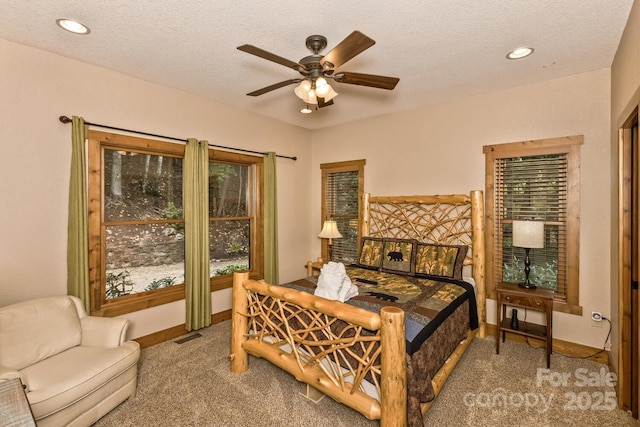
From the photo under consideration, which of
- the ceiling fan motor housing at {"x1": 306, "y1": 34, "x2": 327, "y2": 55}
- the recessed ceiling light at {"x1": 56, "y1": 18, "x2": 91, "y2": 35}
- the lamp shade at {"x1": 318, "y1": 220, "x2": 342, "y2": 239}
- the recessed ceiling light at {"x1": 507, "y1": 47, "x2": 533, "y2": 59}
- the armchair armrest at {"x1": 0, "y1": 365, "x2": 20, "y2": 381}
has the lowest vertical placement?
the armchair armrest at {"x1": 0, "y1": 365, "x2": 20, "y2": 381}

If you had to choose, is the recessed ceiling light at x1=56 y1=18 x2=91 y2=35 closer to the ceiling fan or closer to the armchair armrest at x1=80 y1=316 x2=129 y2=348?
the ceiling fan

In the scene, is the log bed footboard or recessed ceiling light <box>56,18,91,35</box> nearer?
the log bed footboard

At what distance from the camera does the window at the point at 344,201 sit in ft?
15.4

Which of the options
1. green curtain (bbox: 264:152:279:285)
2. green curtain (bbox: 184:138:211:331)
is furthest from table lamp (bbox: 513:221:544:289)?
green curtain (bbox: 184:138:211:331)

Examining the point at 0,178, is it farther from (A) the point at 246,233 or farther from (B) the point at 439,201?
(B) the point at 439,201

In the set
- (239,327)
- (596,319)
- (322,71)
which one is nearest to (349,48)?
(322,71)

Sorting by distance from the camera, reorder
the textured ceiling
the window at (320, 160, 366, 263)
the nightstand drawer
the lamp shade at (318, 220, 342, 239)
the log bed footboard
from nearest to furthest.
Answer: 1. the log bed footboard
2. the textured ceiling
3. the nightstand drawer
4. the lamp shade at (318, 220, 342, 239)
5. the window at (320, 160, 366, 263)

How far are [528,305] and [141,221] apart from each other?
4027mm

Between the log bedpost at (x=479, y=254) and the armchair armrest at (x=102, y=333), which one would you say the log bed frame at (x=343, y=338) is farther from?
the armchair armrest at (x=102, y=333)

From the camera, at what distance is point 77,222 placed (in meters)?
2.69

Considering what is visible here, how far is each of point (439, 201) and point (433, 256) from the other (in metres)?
0.73

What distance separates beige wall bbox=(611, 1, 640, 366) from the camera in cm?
189

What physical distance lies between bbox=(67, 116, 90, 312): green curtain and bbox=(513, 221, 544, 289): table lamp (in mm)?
4097

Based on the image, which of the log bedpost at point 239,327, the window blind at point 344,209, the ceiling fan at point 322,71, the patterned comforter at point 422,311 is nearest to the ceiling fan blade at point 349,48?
the ceiling fan at point 322,71
